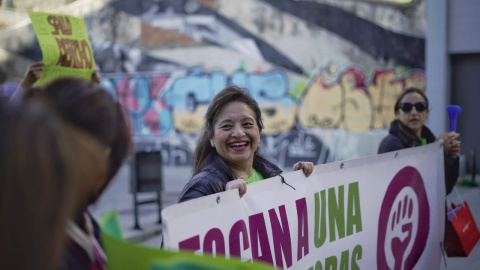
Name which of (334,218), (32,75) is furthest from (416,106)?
(32,75)

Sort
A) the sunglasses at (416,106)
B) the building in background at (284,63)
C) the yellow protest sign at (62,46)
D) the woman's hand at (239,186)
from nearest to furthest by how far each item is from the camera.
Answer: the woman's hand at (239,186), the yellow protest sign at (62,46), the sunglasses at (416,106), the building in background at (284,63)

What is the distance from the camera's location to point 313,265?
9.95 feet

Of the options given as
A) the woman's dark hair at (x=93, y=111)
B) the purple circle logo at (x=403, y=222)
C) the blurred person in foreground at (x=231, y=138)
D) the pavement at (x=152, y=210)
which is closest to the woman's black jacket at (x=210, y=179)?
the blurred person in foreground at (x=231, y=138)

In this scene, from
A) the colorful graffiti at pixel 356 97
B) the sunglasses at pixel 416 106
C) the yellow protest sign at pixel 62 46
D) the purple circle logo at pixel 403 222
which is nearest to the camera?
the purple circle logo at pixel 403 222

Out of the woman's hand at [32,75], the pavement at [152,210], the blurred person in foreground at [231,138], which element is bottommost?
the pavement at [152,210]

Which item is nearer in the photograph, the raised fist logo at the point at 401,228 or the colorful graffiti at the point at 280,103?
the raised fist logo at the point at 401,228

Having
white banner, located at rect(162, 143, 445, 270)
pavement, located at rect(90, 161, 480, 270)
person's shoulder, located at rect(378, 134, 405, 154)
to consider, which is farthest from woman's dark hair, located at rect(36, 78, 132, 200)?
pavement, located at rect(90, 161, 480, 270)

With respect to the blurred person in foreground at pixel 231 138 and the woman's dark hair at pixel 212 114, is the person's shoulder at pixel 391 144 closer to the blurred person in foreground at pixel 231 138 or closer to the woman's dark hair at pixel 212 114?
the blurred person in foreground at pixel 231 138

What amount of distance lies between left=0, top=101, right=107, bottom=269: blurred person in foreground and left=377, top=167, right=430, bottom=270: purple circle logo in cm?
279

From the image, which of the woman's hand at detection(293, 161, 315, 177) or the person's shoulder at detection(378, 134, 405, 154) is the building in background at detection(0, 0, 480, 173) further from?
the woman's hand at detection(293, 161, 315, 177)

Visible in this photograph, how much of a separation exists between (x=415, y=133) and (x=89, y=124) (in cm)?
386

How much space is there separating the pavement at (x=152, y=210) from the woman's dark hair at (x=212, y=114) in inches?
112

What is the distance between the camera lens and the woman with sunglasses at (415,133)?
4.48m

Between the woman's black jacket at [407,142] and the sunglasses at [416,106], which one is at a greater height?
the sunglasses at [416,106]
